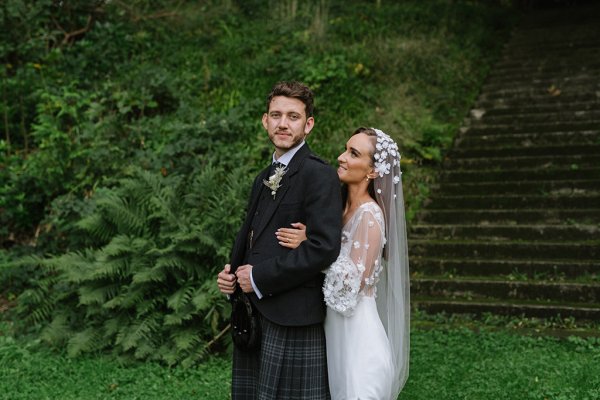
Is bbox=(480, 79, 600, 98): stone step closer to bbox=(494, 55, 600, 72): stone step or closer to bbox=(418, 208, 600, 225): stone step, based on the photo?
bbox=(494, 55, 600, 72): stone step

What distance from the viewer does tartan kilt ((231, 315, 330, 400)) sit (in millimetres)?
2908

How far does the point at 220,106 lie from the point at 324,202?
675 cm

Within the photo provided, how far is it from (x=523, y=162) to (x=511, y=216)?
47.3 inches

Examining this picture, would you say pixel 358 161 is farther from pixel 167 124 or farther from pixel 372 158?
pixel 167 124

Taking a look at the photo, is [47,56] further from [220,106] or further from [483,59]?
[483,59]

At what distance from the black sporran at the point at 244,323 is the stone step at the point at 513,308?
12.1 feet

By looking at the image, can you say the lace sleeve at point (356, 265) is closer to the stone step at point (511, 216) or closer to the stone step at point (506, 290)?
the stone step at point (506, 290)

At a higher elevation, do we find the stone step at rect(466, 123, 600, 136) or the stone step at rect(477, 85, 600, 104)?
the stone step at rect(477, 85, 600, 104)

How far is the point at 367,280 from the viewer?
3031mm

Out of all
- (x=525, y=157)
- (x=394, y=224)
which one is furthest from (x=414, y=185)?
(x=394, y=224)

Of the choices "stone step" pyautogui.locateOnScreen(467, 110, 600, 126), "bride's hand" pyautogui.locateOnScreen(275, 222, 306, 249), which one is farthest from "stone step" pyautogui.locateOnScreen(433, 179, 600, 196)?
"bride's hand" pyautogui.locateOnScreen(275, 222, 306, 249)

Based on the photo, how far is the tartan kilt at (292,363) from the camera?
2908mm

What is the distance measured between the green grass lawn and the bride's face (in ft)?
6.80

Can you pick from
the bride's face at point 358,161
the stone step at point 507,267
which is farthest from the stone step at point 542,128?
the bride's face at point 358,161
